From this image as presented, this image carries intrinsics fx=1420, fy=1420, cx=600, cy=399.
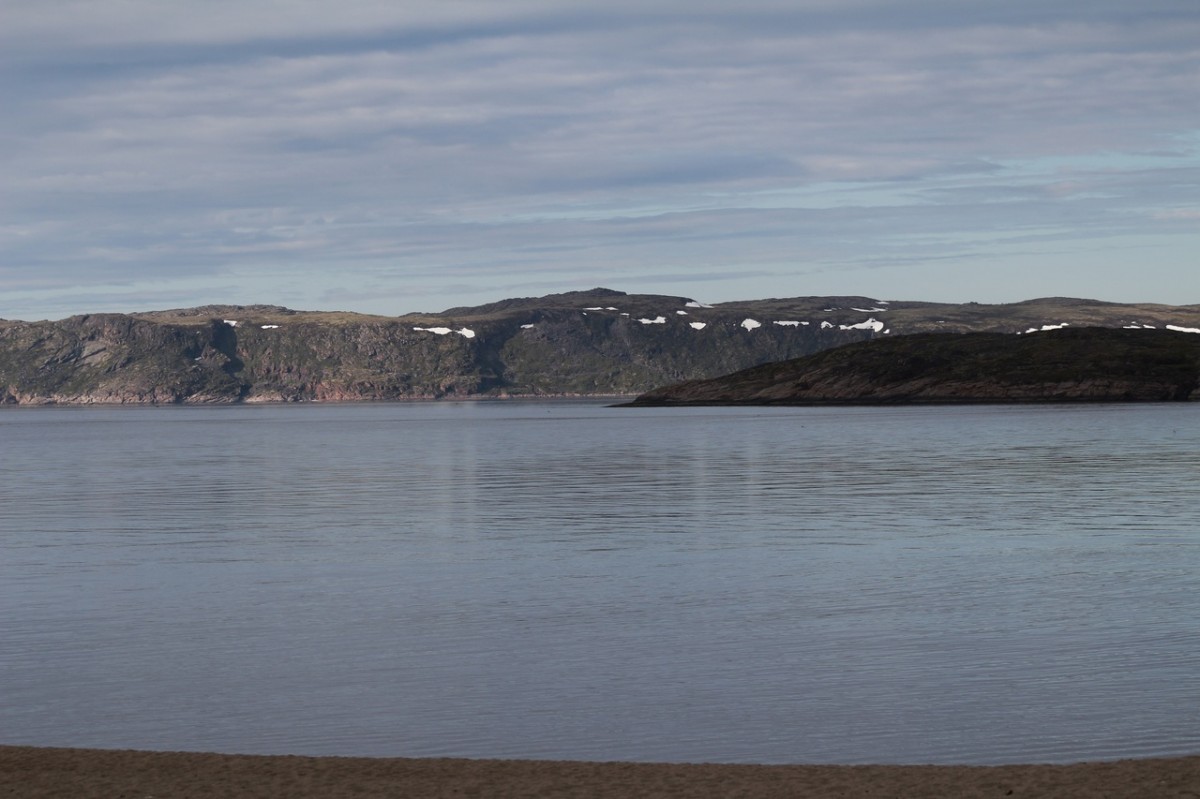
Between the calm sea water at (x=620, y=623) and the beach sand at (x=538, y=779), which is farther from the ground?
the beach sand at (x=538, y=779)

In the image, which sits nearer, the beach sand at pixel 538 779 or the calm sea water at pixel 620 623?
the beach sand at pixel 538 779

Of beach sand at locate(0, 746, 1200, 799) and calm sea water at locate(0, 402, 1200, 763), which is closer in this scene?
beach sand at locate(0, 746, 1200, 799)

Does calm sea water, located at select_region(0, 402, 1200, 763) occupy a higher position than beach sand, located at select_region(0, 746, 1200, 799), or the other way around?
beach sand, located at select_region(0, 746, 1200, 799)

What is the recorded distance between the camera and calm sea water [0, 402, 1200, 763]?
16.2m

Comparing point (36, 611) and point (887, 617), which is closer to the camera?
point (887, 617)

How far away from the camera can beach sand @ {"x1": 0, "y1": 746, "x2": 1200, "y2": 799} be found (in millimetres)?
12891

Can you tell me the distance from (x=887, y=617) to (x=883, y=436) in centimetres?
9081

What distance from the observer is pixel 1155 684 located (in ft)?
59.5

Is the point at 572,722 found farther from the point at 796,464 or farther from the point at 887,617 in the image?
the point at 796,464

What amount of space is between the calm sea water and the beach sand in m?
0.99

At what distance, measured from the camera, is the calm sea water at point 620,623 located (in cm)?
1625

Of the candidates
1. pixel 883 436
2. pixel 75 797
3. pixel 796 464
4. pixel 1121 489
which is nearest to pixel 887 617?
pixel 75 797

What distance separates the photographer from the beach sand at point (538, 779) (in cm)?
1289

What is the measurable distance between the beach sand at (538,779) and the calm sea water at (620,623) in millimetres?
985
